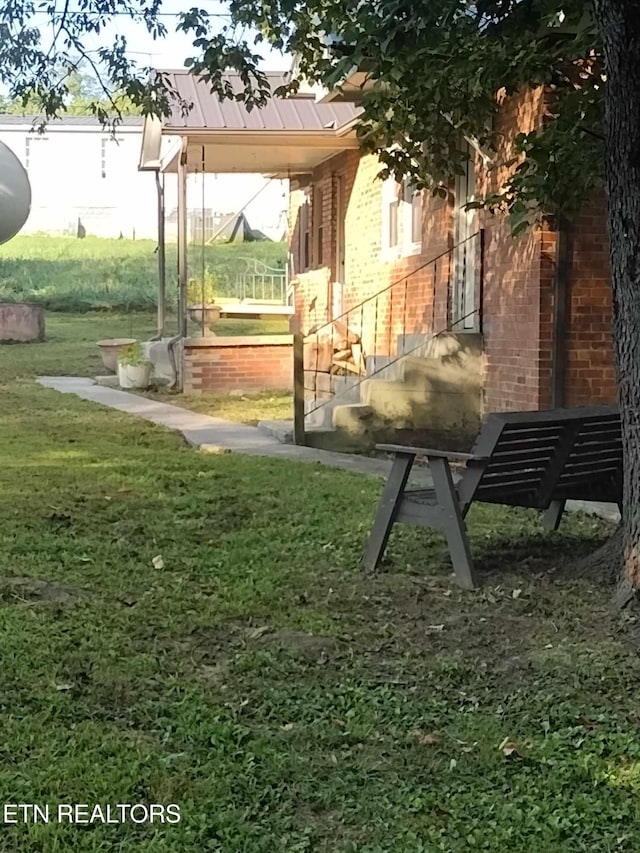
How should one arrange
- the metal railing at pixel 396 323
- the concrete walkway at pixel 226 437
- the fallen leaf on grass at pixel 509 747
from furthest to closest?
the metal railing at pixel 396 323 < the concrete walkway at pixel 226 437 < the fallen leaf on grass at pixel 509 747

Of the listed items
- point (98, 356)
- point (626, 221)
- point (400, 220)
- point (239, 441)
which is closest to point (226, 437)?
point (239, 441)

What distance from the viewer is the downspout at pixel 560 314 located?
29.3 ft

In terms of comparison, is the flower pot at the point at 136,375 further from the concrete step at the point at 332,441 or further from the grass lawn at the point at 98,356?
the concrete step at the point at 332,441

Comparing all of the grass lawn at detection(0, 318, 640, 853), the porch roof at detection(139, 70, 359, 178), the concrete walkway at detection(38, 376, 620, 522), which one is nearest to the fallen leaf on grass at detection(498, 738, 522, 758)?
the grass lawn at detection(0, 318, 640, 853)

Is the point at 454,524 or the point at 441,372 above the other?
the point at 441,372

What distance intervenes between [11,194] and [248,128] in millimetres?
6119

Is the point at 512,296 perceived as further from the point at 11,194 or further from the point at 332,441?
the point at 11,194

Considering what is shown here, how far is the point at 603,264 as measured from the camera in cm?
901

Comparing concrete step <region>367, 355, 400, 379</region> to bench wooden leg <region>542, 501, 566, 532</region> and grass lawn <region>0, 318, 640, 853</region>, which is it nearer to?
grass lawn <region>0, 318, 640, 853</region>

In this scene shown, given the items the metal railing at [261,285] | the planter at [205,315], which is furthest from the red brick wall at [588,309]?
the metal railing at [261,285]

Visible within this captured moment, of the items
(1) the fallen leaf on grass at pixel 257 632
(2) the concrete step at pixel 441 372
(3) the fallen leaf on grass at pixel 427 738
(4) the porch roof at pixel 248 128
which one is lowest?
(3) the fallen leaf on grass at pixel 427 738

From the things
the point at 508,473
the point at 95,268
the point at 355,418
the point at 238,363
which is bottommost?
the point at 355,418

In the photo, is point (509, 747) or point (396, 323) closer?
point (509, 747)

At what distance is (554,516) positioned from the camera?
6.54 metres
